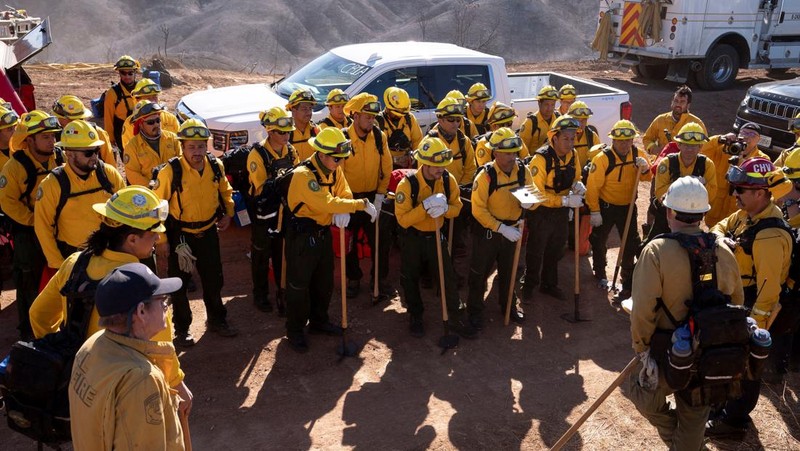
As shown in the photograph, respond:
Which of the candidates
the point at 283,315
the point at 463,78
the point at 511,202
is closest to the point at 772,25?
the point at 463,78

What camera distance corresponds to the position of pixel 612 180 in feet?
25.9

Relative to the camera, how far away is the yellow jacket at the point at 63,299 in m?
3.78

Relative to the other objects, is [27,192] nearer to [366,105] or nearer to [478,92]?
[366,105]

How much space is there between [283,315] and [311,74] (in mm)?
4226

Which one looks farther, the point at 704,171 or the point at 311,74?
the point at 311,74

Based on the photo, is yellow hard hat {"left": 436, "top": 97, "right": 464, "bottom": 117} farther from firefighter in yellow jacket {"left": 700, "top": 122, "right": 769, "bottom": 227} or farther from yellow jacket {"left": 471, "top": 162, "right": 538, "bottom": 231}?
firefighter in yellow jacket {"left": 700, "top": 122, "right": 769, "bottom": 227}

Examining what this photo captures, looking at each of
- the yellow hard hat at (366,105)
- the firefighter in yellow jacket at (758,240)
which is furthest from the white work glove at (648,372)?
the yellow hard hat at (366,105)

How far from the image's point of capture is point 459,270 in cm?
885

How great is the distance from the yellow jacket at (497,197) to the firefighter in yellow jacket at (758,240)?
211 centimetres

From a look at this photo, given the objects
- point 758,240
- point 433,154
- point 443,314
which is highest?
point 433,154

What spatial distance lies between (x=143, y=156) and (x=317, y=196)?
2.39 metres

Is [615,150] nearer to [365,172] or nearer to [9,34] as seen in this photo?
[365,172]

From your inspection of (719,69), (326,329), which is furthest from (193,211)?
(719,69)

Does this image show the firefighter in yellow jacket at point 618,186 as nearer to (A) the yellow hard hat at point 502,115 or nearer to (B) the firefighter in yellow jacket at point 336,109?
(A) the yellow hard hat at point 502,115
